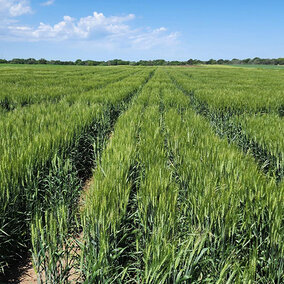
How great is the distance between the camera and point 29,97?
7.45 m

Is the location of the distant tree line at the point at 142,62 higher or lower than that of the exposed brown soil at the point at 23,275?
higher

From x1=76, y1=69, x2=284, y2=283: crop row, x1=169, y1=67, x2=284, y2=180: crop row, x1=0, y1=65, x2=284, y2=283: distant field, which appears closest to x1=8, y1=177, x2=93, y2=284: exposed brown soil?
x1=0, y1=65, x2=284, y2=283: distant field

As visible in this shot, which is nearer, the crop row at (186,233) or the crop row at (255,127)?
the crop row at (186,233)

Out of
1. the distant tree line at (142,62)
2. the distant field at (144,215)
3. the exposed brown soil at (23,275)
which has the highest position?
the distant tree line at (142,62)

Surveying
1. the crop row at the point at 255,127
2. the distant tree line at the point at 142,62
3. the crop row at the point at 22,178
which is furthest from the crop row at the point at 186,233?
the distant tree line at the point at 142,62

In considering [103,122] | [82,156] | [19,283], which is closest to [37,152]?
[19,283]

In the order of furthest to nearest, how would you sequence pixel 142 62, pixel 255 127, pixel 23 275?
1. pixel 142 62
2. pixel 255 127
3. pixel 23 275

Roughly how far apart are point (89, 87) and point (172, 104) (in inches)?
221

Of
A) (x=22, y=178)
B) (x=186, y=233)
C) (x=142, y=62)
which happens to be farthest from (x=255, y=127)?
(x=142, y=62)

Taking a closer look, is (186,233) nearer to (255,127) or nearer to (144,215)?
(144,215)

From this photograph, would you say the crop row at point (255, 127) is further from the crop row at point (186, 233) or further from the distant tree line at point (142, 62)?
the distant tree line at point (142, 62)

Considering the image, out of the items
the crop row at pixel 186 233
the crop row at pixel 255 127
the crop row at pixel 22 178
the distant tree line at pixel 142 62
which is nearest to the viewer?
the crop row at pixel 186 233

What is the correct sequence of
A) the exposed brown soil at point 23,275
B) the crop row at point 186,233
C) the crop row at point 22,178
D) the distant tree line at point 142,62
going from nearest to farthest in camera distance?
the crop row at point 186,233
the exposed brown soil at point 23,275
the crop row at point 22,178
the distant tree line at point 142,62

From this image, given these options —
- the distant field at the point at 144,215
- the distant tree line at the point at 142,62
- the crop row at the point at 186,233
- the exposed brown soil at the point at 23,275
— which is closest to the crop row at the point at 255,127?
the distant field at the point at 144,215
